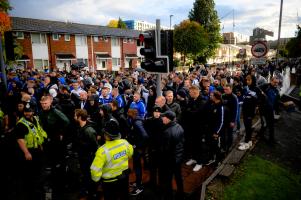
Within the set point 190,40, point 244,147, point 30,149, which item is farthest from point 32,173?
point 190,40

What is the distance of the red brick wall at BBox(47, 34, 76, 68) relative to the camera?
35.0m

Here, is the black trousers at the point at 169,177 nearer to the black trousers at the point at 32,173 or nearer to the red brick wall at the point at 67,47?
the black trousers at the point at 32,173

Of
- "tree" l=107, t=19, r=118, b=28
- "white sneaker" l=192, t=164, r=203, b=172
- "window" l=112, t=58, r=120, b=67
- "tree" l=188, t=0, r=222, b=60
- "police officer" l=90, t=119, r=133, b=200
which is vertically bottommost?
"white sneaker" l=192, t=164, r=203, b=172

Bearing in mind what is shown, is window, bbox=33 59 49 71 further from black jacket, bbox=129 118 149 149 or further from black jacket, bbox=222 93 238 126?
black jacket, bbox=129 118 149 149

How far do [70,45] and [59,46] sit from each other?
178cm

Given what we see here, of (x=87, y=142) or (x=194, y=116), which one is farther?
(x=194, y=116)

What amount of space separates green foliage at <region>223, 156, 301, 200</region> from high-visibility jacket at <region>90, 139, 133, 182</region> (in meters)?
2.56

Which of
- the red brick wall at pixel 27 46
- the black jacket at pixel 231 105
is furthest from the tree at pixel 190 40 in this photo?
the black jacket at pixel 231 105

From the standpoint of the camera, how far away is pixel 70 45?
122ft

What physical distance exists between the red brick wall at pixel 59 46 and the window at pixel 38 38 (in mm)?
668

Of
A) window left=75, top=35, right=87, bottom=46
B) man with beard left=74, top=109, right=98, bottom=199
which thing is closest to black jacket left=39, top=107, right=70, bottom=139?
man with beard left=74, top=109, right=98, bottom=199

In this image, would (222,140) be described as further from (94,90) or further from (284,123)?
(284,123)

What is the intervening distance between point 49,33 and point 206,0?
39.8m

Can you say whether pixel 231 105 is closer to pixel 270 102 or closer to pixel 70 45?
pixel 270 102
